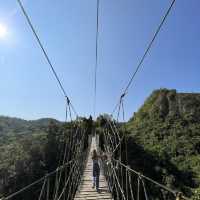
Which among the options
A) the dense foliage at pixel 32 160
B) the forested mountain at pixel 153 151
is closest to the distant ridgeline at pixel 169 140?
the forested mountain at pixel 153 151

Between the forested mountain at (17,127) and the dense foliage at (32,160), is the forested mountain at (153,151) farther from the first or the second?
the forested mountain at (17,127)

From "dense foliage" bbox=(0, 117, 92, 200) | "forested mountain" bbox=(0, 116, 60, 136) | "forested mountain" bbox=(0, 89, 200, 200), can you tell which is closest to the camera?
"forested mountain" bbox=(0, 89, 200, 200)

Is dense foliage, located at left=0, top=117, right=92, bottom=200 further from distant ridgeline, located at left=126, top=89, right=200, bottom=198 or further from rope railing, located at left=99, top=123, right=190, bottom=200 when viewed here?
rope railing, located at left=99, top=123, right=190, bottom=200

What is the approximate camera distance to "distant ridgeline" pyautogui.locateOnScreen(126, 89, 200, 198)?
58.4 ft

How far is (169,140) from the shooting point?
23266mm

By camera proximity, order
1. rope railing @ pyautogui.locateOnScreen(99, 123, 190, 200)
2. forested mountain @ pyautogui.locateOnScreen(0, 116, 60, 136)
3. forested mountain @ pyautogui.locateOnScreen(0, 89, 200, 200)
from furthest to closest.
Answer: forested mountain @ pyautogui.locateOnScreen(0, 116, 60, 136) < forested mountain @ pyautogui.locateOnScreen(0, 89, 200, 200) < rope railing @ pyautogui.locateOnScreen(99, 123, 190, 200)

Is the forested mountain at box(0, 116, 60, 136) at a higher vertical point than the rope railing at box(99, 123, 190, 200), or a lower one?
higher

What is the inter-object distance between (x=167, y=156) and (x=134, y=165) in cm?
328

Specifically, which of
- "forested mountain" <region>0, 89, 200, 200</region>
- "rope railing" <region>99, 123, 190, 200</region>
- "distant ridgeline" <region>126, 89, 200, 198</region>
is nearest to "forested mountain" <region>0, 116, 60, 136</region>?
"forested mountain" <region>0, 89, 200, 200</region>

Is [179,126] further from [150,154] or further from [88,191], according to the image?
[88,191]

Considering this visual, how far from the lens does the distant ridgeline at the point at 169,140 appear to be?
1780 cm

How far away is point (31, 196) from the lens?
18.9 m

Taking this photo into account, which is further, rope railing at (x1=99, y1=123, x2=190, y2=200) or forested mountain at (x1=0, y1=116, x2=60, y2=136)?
forested mountain at (x1=0, y1=116, x2=60, y2=136)

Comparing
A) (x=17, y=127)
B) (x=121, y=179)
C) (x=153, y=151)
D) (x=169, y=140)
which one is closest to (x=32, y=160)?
(x=153, y=151)
